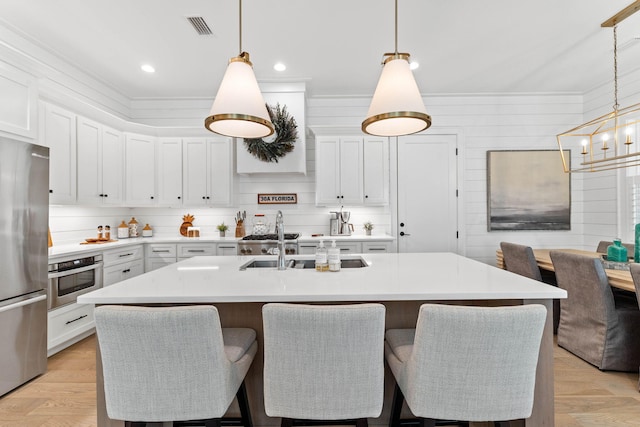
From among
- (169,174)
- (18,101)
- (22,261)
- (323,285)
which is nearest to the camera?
(323,285)

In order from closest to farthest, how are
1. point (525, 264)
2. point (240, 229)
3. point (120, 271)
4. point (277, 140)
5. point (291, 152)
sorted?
point (525, 264)
point (120, 271)
point (277, 140)
point (291, 152)
point (240, 229)

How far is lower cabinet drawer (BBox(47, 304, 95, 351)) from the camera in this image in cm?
294

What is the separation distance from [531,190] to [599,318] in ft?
8.13

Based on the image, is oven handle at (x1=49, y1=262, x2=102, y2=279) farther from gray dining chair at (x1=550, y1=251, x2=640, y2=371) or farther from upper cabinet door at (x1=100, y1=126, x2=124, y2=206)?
gray dining chair at (x1=550, y1=251, x2=640, y2=371)

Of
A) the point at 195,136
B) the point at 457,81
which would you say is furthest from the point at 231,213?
the point at 457,81

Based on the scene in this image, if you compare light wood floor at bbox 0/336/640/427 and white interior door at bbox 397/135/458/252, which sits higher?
white interior door at bbox 397/135/458/252

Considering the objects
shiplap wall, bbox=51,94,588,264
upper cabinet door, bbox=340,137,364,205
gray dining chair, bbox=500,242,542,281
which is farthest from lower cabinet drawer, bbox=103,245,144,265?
gray dining chair, bbox=500,242,542,281

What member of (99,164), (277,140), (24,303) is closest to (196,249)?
(99,164)

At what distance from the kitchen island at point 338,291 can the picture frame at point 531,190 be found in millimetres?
3028

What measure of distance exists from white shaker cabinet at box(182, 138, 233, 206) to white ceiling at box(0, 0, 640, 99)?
0.77 meters

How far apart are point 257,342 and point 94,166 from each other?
3224 millimetres

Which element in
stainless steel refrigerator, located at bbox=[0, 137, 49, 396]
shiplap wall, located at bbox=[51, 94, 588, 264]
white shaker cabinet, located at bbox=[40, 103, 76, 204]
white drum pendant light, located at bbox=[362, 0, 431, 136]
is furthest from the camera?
shiplap wall, located at bbox=[51, 94, 588, 264]

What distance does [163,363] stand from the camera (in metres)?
1.31

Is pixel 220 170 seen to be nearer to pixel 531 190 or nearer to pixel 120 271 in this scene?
pixel 120 271
